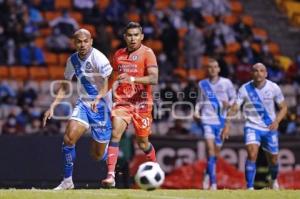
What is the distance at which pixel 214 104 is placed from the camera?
1917cm

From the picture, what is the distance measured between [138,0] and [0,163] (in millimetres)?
9800

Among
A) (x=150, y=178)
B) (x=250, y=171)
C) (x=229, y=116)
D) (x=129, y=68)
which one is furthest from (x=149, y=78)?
(x=229, y=116)

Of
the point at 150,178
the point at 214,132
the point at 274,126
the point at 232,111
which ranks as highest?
the point at 232,111

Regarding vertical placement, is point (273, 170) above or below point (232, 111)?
below

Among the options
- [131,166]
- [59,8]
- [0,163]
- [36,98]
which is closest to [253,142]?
[131,166]

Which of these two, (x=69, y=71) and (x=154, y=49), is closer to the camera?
(x=69, y=71)

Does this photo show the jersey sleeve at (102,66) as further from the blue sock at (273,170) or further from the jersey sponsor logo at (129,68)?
the blue sock at (273,170)

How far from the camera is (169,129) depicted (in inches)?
850

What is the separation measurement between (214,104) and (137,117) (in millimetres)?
5255

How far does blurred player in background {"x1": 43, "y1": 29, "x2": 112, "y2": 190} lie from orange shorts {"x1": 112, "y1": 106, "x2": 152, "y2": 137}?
0.82 ft

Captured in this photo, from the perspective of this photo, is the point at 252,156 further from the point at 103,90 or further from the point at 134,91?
the point at 103,90

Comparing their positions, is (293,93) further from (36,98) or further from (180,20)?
(36,98)

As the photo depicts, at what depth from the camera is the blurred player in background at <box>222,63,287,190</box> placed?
1714 cm

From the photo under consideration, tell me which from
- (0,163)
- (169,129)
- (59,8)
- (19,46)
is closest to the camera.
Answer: (0,163)
